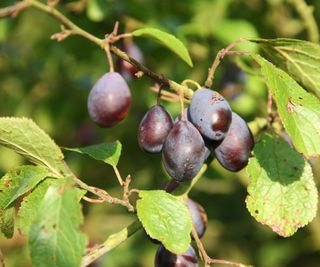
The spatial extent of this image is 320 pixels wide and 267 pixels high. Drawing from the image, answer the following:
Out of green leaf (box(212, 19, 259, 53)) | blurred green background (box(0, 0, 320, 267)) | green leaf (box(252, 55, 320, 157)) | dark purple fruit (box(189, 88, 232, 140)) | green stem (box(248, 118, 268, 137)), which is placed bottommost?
blurred green background (box(0, 0, 320, 267))

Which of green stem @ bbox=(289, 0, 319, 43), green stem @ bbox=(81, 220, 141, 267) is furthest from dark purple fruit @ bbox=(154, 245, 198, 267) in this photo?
green stem @ bbox=(289, 0, 319, 43)

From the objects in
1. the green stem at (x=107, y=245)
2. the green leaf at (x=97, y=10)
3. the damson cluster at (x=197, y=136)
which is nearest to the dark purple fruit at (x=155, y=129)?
the damson cluster at (x=197, y=136)

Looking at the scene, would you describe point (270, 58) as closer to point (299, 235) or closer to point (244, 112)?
point (244, 112)

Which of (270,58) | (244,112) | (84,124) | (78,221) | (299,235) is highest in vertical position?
(270,58)

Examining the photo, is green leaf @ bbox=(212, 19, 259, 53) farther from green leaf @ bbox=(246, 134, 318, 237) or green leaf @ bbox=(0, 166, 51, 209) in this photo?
green leaf @ bbox=(0, 166, 51, 209)

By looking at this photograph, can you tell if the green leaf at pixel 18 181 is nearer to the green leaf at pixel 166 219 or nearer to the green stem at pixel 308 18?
the green leaf at pixel 166 219

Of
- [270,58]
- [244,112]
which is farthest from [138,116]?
[270,58]
